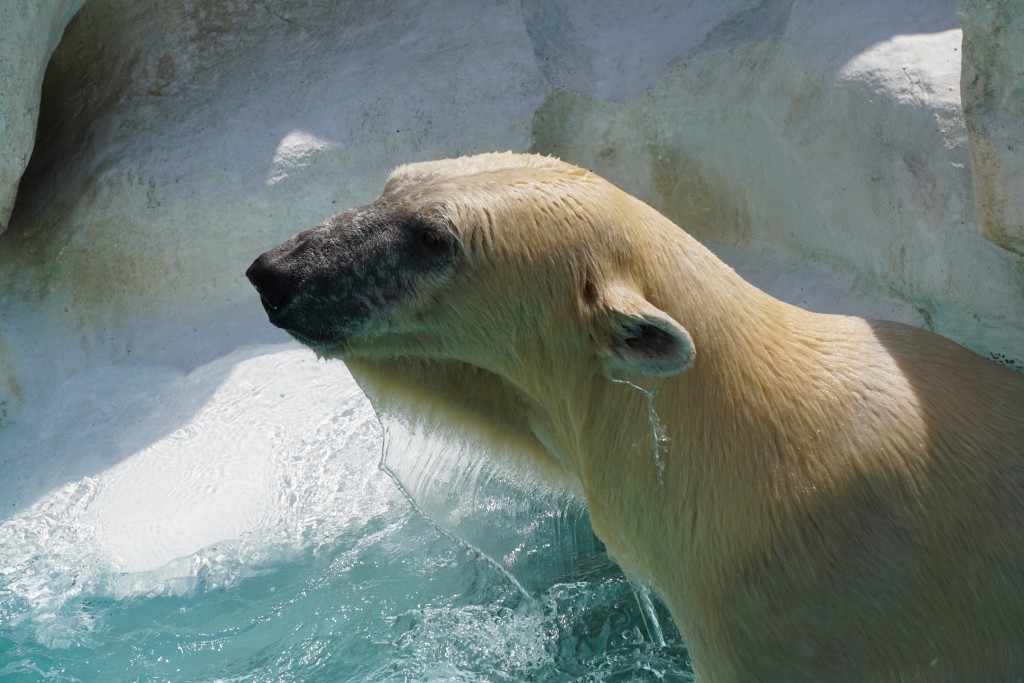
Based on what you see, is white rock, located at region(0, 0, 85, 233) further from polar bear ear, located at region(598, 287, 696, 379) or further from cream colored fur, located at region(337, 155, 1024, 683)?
polar bear ear, located at region(598, 287, 696, 379)

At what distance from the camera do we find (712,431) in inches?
89.1

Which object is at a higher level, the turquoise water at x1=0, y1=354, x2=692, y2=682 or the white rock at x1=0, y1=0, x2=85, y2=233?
the white rock at x1=0, y1=0, x2=85, y2=233

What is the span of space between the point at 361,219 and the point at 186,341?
2.20m

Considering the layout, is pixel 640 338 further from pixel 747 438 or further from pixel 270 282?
pixel 270 282

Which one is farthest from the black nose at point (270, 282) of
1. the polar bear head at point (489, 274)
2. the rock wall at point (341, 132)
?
the rock wall at point (341, 132)

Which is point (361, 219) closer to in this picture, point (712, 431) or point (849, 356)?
point (712, 431)

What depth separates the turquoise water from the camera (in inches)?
121

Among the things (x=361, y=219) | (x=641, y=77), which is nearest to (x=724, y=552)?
(x=361, y=219)

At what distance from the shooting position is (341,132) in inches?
171

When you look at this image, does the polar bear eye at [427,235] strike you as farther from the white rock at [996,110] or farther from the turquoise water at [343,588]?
the white rock at [996,110]

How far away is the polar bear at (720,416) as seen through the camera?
2.19 m

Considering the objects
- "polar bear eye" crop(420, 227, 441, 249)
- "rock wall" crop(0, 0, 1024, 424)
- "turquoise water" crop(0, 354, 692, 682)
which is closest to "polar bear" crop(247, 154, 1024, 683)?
"polar bear eye" crop(420, 227, 441, 249)

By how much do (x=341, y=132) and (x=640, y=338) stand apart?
253 cm

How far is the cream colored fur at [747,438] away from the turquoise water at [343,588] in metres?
0.64
